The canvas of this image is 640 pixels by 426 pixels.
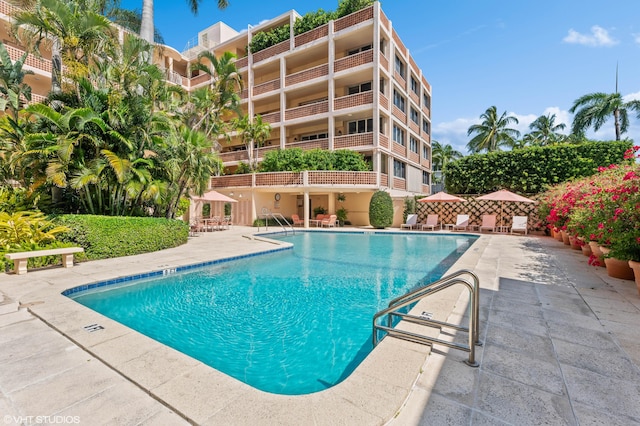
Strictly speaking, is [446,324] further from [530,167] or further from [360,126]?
[360,126]

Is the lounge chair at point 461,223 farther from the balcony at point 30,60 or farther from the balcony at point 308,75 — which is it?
the balcony at point 30,60

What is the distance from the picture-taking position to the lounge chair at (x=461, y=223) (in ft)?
61.2

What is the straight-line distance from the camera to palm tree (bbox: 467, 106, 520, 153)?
3372cm

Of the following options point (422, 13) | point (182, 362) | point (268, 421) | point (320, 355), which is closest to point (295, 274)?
point (320, 355)

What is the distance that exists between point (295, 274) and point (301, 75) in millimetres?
19186

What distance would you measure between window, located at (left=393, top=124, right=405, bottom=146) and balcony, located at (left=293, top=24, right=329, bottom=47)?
8807mm

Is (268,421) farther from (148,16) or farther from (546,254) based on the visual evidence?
(148,16)

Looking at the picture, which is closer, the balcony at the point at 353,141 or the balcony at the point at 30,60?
the balcony at the point at 30,60

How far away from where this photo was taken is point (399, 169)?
23938 mm

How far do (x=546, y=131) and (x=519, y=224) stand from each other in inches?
1149

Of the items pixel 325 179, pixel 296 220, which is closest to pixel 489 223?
pixel 325 179

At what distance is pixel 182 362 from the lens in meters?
3.02

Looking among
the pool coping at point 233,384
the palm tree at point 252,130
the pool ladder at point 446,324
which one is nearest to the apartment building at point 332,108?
the palm tree at point 252,130

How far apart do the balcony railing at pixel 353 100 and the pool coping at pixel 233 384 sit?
18694 millimetres
